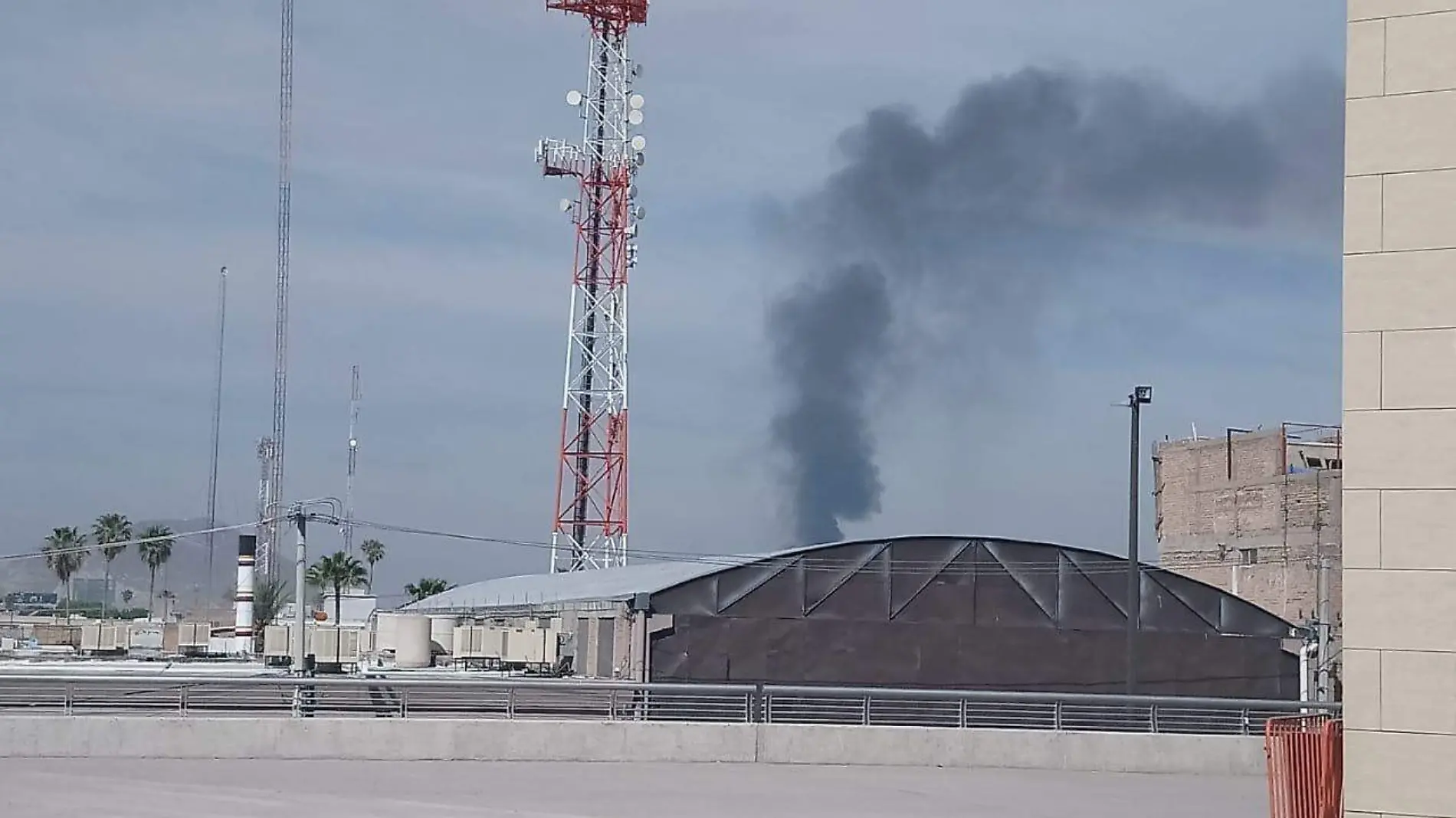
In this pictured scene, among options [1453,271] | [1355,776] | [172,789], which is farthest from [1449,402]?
[172,789]

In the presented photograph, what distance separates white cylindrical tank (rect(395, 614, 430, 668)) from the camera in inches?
2302

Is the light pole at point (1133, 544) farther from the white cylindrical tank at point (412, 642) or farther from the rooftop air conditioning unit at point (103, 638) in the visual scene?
the rooftop air conditioning unit at point (103, 638)

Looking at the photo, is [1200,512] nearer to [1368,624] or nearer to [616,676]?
[616,676]

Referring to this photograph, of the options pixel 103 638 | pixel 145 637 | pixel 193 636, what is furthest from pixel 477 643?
pixel 145 637

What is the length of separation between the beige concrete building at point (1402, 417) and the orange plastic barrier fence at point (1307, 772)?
234 centimetres

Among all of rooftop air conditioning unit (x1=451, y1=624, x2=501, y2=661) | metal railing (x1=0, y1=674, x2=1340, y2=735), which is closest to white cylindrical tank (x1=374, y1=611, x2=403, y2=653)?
rooftop air conditioning unit (x1=451, y1=624, x2=501, y2=661)

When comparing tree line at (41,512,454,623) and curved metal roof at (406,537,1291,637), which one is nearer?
curved metal roof at (406,537,1291,637)

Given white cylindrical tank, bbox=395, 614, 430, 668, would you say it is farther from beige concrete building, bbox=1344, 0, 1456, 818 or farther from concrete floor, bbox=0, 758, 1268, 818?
beige concrete building, bbox=1344, 0, 1456, 818

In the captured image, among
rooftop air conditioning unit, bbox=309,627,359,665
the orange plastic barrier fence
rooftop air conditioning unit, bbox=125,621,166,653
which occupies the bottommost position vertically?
rooftop air conditioning unit, bbox=125,621,166,653

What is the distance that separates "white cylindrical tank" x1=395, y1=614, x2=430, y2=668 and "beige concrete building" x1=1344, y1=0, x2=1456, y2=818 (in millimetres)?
49160

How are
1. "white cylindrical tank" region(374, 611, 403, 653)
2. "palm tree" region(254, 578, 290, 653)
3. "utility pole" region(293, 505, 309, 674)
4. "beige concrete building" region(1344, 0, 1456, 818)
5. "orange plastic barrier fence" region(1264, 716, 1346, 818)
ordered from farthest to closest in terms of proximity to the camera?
"palm tree" region(254, 578, 290, 653) → "white cylindrical tank" region(374, 611, 403, 653) → "utility pole" region(293, 505, 309, 674) → "orange plastic barrier fence" region(1264, 716, 1346, 818) → "beige concrete building" region(1344, 0, 1456, 818)

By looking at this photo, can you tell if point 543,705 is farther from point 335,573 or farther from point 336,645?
point 335,573

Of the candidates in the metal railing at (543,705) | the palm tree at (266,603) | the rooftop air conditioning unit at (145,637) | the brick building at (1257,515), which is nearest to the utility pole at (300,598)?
the metal railing at (543,705)

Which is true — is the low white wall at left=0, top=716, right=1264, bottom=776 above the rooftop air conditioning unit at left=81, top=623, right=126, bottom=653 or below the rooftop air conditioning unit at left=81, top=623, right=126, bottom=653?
above
